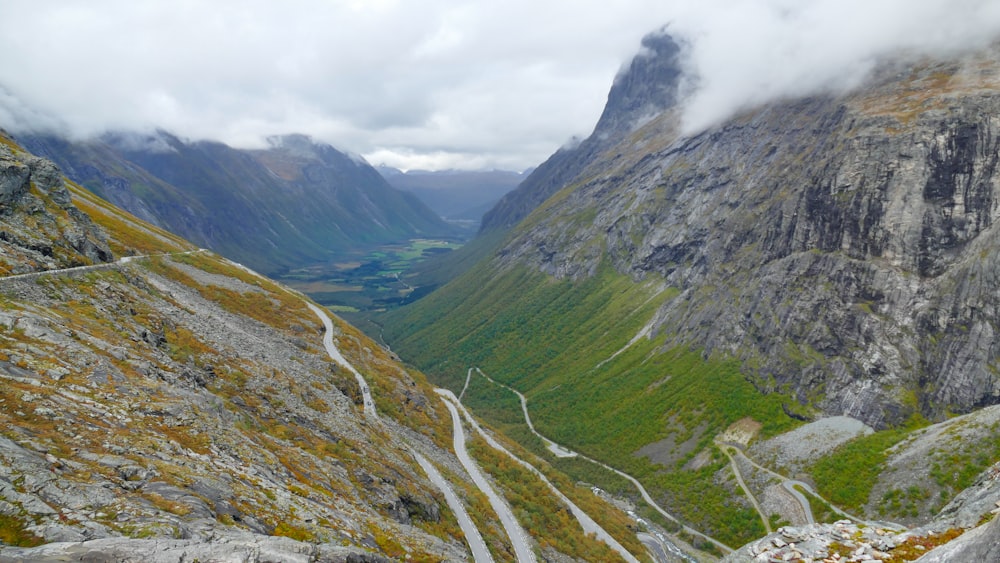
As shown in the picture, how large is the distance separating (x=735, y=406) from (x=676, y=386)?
19.7m

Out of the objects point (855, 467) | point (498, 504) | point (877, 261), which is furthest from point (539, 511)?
point (877, 261)

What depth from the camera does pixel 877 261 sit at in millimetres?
110062

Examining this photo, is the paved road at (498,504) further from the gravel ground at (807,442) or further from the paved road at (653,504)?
the gravel ground at (807,442)

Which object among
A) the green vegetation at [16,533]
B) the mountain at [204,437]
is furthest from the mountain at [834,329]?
the green vegetation at [16,533]

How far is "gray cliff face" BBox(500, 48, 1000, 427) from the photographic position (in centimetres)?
9350

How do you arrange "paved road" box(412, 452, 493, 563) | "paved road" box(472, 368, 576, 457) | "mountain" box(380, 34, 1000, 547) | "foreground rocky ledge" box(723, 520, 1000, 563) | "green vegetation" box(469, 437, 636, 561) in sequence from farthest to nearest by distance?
1. "paved road" box(472, 368, 576, 457)
2. "mountain" box(380, 34, 1000, 547)
3. "green vegetation" box(469, 437, 636, 561)
4. "paved road" box(412, 452, 493, 563)
5. "foreground rocky ledge" box(723, 520, 1000, 563)

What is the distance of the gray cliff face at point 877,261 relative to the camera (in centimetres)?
9350

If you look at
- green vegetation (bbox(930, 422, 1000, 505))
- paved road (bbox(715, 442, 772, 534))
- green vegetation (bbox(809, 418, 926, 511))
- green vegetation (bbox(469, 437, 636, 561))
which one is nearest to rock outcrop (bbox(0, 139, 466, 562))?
green vegetation (bbox(469, 437, 636, 561))

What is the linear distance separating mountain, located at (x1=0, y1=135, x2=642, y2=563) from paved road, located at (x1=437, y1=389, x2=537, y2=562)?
0.38 metres

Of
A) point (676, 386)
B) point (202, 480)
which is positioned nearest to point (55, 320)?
point (202, 480)

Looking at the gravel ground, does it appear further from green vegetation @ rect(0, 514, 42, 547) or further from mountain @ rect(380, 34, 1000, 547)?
green vegetation @ rect(0, 514, 42, 547)

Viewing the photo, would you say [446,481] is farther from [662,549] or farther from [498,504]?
[662,549]

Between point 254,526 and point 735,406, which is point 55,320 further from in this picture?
point 735,406

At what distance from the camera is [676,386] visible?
431ft
